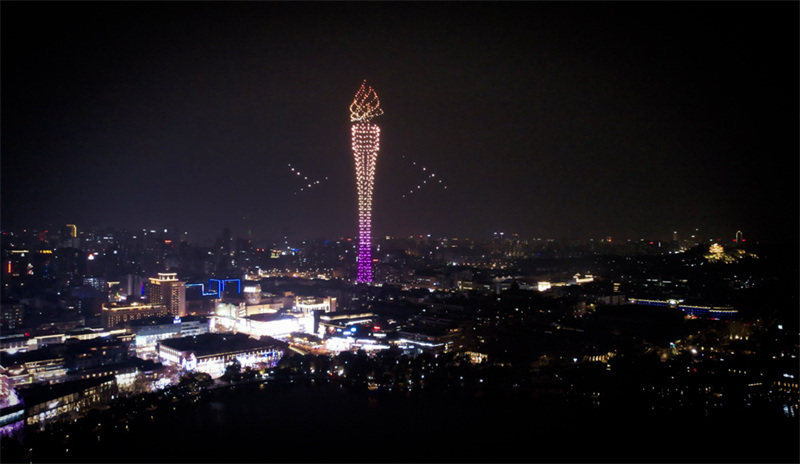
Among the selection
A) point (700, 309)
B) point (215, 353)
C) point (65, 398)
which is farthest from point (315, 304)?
point (700, 309)

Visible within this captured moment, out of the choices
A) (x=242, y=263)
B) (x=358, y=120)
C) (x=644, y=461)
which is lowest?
(x=644, y=461)

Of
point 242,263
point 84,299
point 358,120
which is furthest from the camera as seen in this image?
point 242,263

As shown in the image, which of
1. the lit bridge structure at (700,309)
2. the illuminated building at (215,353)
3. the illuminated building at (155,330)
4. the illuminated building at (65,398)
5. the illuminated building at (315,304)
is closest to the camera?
the illuminated building at (65,398)

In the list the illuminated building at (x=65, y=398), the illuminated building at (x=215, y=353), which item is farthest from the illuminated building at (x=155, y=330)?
the illuminated building at (x=65, y=398)

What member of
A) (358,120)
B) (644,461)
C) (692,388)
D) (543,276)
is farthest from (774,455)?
(543,276)

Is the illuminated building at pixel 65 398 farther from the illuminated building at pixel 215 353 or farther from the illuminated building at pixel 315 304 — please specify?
the illuminated building at pixel 315 304

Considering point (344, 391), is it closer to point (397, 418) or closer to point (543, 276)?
point (397, 418)
